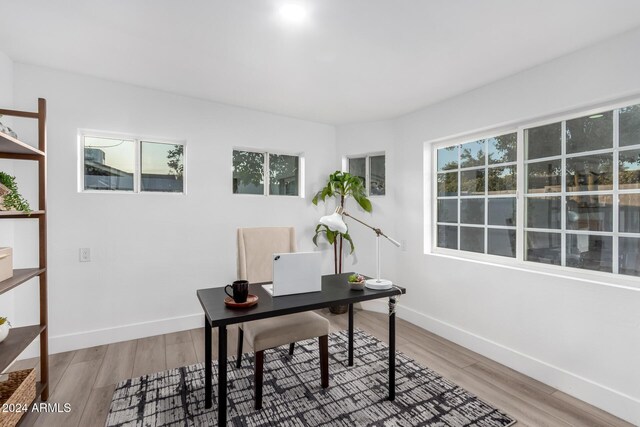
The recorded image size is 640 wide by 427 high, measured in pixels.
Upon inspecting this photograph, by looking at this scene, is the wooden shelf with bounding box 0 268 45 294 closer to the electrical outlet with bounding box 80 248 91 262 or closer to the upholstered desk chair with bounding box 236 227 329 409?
the electrical outlet with bounding box 80 248 91 262

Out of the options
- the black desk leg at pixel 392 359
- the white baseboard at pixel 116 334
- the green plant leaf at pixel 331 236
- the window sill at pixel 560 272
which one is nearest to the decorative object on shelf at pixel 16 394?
the white baseboard at pixel 116 334

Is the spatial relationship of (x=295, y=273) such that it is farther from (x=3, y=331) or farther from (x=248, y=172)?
(x=248, y=172)

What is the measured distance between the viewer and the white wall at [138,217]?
2.65 metres

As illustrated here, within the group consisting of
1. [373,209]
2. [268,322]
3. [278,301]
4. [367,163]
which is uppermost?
[367,163]

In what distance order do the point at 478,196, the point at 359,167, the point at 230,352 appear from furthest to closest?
the point at 359,167 → the point at 478,196 → the point at 230,352

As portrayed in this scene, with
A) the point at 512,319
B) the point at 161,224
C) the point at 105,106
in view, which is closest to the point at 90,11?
the point at 105,106

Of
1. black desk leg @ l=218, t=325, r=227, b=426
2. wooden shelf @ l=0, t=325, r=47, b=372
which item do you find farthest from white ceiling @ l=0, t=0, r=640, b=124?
wooden shelf @ l=0, t=325, r=47, b=372

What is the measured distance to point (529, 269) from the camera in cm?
248

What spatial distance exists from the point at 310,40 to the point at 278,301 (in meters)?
1.70

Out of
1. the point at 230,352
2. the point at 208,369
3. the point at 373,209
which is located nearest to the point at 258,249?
the point at 208,369

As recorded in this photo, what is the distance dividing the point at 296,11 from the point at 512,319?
2763mm

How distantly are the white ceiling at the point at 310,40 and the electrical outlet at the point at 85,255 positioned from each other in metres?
1.54

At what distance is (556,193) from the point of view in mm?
2359

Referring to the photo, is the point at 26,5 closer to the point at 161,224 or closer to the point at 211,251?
the point at 161,224
